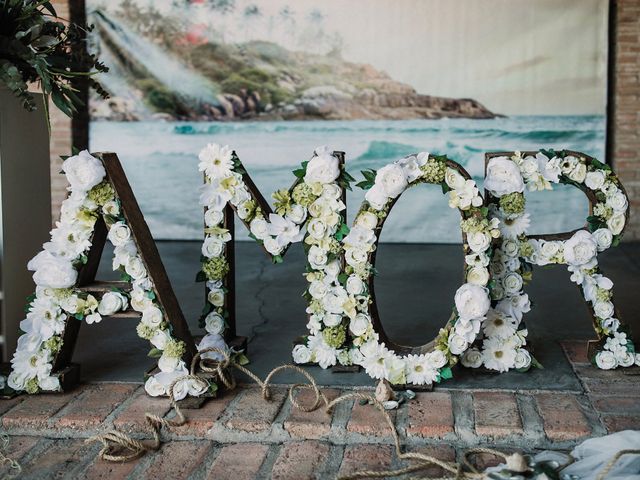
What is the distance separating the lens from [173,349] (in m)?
2.38

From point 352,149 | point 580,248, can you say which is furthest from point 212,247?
point 352,149

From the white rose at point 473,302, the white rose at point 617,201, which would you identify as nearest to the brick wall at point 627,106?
the white rose at point 617,201

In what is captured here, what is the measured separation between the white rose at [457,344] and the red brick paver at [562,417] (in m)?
0.26

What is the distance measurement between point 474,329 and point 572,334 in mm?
845

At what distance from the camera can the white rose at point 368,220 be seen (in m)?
2.48

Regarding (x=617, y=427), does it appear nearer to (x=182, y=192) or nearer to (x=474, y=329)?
(x=474, y=329)

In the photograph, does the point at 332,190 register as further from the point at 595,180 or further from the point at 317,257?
the point at 595,180

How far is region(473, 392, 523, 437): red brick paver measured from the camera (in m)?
2.09

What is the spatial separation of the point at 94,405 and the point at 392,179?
1.13m

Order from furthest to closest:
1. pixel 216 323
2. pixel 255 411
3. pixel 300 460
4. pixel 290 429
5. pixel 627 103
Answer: pixel 627 103 < pixel 216 323 < pixel 255 411 < pixel 290 429 < pixel 300 460

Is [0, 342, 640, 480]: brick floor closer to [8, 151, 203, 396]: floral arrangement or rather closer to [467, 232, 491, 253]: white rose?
[8, 151, 203, 396]: floral arrangement

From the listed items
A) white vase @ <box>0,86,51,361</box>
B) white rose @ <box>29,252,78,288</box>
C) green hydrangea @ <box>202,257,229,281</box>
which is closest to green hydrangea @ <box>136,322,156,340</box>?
white rose @ <box>29,252,78,288</box>

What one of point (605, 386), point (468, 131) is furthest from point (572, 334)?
point (468, 131)

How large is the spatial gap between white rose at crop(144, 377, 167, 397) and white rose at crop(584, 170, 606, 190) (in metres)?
1.50
